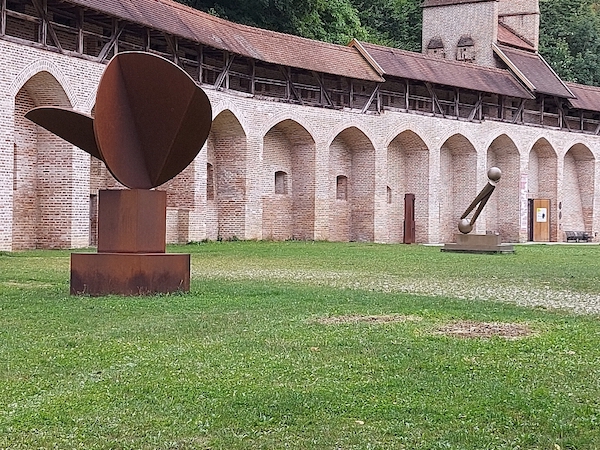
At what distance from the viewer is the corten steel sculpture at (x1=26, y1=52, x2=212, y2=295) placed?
33.8ft

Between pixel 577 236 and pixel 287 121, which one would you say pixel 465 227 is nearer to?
pixel 287 121

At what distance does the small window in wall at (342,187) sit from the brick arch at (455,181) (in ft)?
17.4

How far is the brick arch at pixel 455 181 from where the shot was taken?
3688cm

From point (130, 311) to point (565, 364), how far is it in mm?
4332

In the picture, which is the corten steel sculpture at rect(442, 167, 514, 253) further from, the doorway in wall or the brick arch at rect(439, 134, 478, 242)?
the doorway in wall

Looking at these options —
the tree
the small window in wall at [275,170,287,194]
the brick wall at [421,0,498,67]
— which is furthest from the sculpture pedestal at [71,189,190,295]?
the tree

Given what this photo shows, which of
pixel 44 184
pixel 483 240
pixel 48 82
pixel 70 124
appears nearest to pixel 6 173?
pixel 44 184

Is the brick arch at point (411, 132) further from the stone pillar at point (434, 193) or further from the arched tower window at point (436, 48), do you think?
the arched tower window at point (436, 48)

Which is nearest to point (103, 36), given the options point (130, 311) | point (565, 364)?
point (130, 311)

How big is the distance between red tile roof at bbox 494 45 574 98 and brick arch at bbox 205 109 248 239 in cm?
1493

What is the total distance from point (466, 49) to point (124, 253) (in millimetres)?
32794

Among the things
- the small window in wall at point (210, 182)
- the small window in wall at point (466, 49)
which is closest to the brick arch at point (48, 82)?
the small window in wall at point (210, 182)

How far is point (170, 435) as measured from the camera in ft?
14.8

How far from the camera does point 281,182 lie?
31.3 metres
